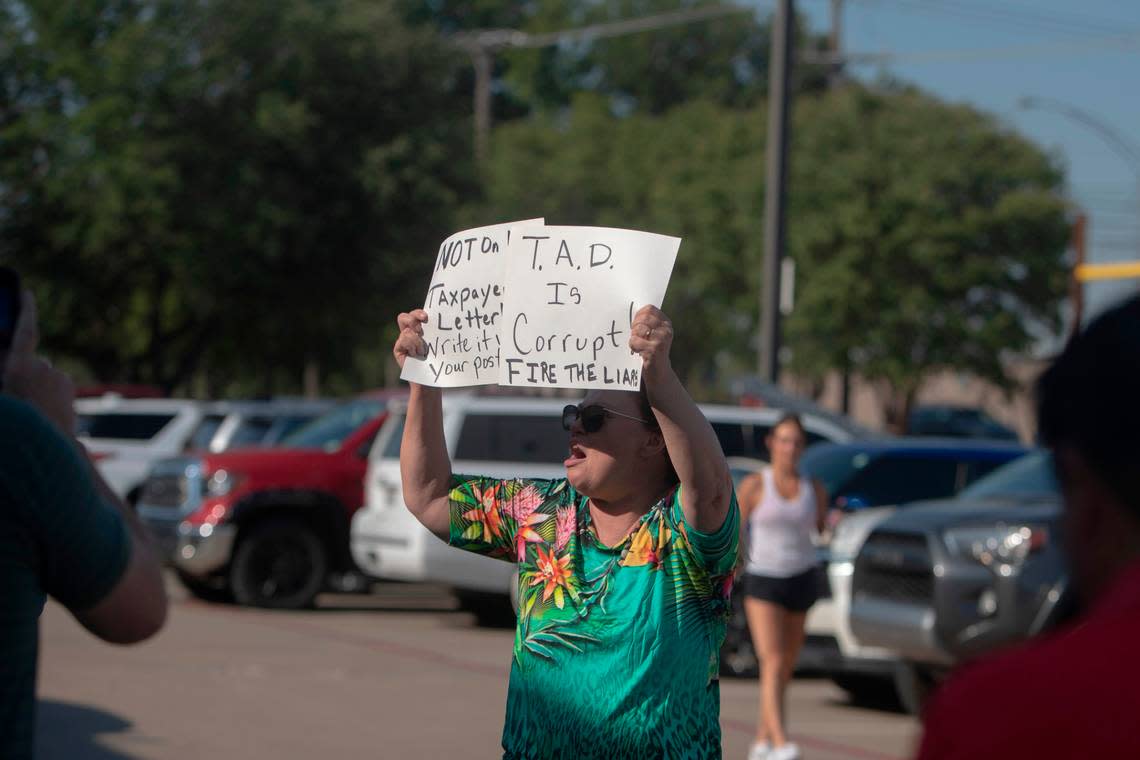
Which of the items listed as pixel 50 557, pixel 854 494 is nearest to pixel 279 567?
pixel 854 494

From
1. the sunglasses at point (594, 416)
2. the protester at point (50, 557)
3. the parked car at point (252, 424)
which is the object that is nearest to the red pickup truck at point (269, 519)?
the parked car at point (252, 424)

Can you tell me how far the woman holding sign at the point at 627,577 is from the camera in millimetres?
3707

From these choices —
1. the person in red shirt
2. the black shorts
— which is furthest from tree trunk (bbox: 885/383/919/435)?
the person in red shirt

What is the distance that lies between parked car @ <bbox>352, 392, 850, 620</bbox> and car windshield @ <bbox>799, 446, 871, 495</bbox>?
1937 mm

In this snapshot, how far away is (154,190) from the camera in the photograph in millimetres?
29469

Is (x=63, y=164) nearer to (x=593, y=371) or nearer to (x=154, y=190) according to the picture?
(x=154, y=190)

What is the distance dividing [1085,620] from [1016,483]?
32.1 ft

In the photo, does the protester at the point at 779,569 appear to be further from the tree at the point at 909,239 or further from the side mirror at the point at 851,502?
the tree at the point at 909,239

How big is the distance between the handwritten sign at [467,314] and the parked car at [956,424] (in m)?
45.7

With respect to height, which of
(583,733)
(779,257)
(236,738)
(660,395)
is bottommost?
(236,738)

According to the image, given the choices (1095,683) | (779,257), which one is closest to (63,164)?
(779,257)

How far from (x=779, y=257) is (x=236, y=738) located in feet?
33.9

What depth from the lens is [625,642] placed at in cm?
376

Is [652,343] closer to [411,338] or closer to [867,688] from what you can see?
[411,338]
